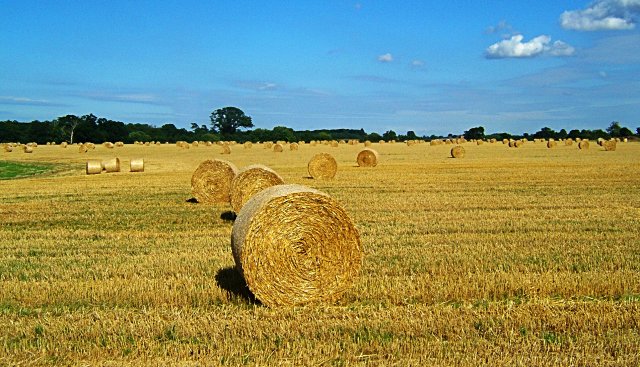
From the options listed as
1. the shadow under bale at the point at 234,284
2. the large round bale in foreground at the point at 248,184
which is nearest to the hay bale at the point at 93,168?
the large round bale in foreground at the point at 248,184

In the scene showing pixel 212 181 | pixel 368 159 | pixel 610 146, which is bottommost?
pixel 212 181

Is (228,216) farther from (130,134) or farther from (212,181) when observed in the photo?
(130,134)

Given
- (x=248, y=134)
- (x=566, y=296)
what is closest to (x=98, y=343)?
(x=566, y=296)

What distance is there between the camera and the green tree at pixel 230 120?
436ft

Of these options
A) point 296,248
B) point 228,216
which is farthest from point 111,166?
point 296,248

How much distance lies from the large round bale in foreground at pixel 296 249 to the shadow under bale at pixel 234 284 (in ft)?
0.99

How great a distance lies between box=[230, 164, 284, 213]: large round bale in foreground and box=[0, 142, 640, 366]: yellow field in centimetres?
61

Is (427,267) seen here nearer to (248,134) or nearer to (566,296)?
(566,296)

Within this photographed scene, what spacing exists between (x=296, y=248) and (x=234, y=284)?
1.00m

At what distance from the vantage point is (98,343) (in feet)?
19.4

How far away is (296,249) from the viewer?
7582mm

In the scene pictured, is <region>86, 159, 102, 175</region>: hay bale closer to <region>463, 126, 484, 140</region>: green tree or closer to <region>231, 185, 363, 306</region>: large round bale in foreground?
<region>231, 185, 363, 306</region>: large round bale in foreground

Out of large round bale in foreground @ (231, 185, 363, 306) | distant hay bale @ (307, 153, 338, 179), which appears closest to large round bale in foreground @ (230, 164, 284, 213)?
large round bale in foreground @ (231, 185, 363, 306)

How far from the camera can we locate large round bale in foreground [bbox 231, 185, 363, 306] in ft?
24.0
